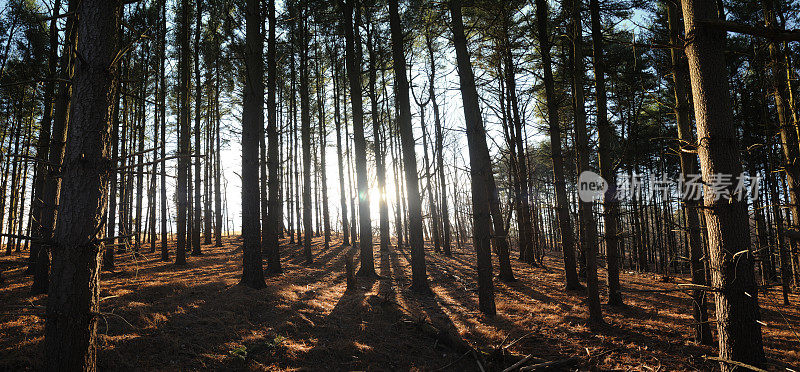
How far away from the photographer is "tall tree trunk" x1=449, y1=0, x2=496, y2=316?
643 centimetres

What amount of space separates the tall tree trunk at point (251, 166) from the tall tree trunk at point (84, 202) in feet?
16.7

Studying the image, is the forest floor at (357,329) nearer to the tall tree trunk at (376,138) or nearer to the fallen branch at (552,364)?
the fallen branch at (552,364)

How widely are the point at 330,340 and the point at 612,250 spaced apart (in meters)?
5.66

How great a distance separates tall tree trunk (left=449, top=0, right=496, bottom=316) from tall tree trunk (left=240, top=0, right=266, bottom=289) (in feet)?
16.8

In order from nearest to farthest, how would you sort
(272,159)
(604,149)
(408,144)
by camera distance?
(604,149)
(408,144)
(272,159)

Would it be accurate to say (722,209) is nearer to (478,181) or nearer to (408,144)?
(478,181)

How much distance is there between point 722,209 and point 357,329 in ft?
16.8

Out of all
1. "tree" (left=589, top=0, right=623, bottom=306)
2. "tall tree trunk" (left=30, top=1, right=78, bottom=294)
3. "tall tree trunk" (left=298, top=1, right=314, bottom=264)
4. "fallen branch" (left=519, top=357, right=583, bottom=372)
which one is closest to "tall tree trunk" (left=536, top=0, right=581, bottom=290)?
"tree" (left=589, top=0, right=623, bottom=306)

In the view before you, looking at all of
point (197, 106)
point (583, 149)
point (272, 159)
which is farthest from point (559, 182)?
point (197, 106)

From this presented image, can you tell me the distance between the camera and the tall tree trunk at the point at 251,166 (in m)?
7.88

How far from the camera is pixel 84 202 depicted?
108 inches

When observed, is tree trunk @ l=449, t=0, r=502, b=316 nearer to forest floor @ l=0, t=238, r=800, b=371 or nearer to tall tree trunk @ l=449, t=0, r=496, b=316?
tall tree trunk @ l=449, t=0, r=496, b=316

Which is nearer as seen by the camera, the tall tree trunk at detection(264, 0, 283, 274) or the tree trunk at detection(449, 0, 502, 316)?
the tree trunk at detection(449, 0, 502, 316)

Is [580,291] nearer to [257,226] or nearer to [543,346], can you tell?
[543,346]
